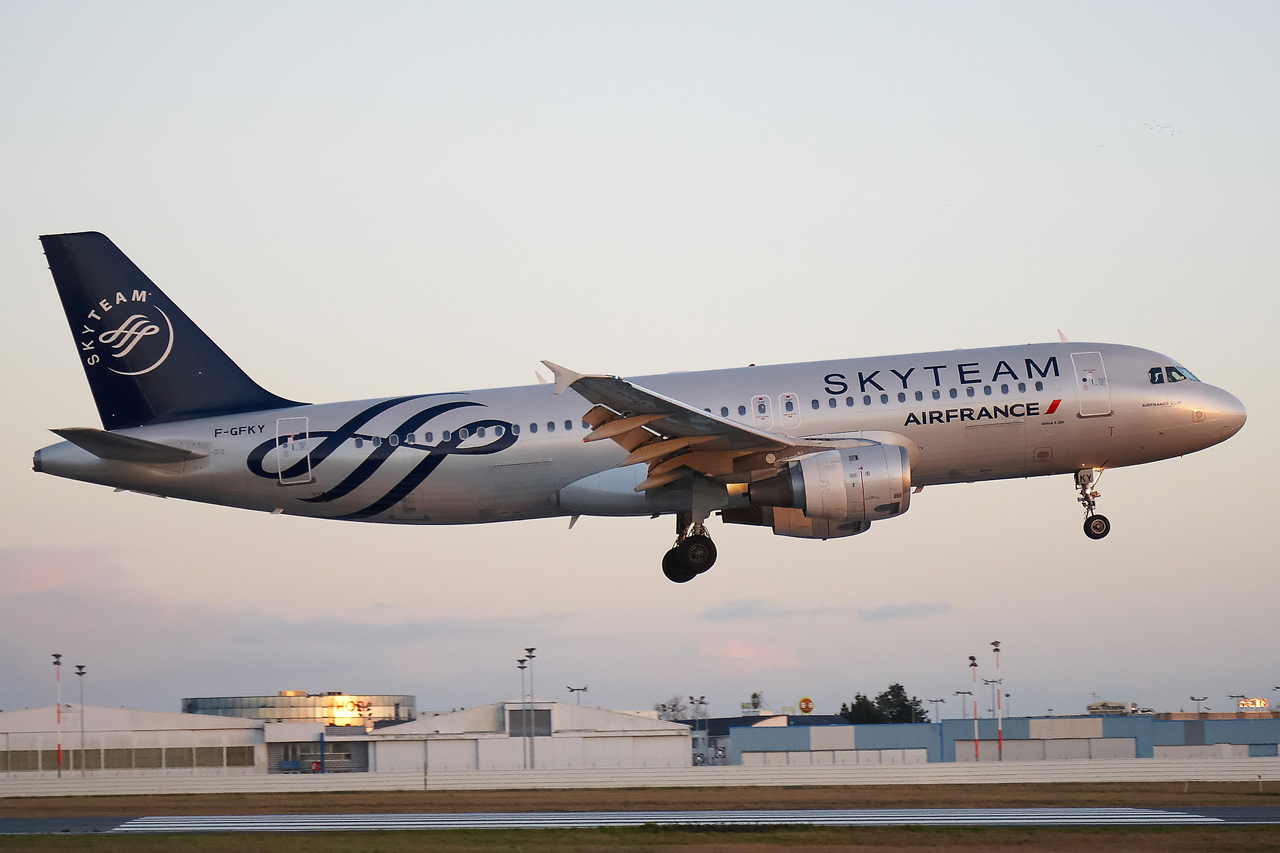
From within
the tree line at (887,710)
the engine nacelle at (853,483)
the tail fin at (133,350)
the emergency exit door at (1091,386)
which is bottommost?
the tree line at (887,710)

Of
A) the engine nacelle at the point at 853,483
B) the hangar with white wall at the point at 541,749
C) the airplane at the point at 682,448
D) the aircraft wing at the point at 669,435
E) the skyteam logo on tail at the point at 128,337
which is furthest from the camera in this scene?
the hangar with white wall at the point at 541,749

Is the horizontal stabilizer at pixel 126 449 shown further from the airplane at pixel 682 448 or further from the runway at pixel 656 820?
the runway at pixel 656 820

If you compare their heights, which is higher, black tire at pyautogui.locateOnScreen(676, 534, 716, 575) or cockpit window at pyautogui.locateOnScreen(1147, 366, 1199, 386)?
cockpit window at pyautogui.locateOnScreen(1147, 366, 1199, 386)

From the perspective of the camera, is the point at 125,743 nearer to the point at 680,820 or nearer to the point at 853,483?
the point at 680,820

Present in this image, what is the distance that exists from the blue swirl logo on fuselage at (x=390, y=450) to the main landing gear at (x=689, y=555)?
477 centimetres

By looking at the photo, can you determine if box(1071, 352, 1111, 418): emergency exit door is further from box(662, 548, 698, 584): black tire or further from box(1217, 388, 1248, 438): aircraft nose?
box(662, 548, 698, 584): black tire

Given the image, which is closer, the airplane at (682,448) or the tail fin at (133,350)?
the airplane at (682,448)

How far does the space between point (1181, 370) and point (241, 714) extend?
2265 inches

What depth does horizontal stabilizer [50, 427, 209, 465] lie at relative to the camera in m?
29.0

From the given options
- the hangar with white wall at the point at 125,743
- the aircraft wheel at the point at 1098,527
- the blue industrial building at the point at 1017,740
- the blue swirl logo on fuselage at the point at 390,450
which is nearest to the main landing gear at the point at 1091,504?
the aircraft wheel at the point at 1098,527

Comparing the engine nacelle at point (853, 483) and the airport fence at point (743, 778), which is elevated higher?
the engine nacelle at point (853, 483)

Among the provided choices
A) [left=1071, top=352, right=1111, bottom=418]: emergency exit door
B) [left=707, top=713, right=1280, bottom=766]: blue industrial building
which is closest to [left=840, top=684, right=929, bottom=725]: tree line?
[left=707, top=713, right=1280, bottom=766]: blue industrial building

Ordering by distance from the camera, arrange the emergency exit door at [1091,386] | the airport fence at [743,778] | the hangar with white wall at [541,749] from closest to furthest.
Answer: the emergency exit door at [1091,386] → the airport fence at [743,778] → the hangar with white wall at [541,749]

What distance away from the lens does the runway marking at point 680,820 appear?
89.0ft
